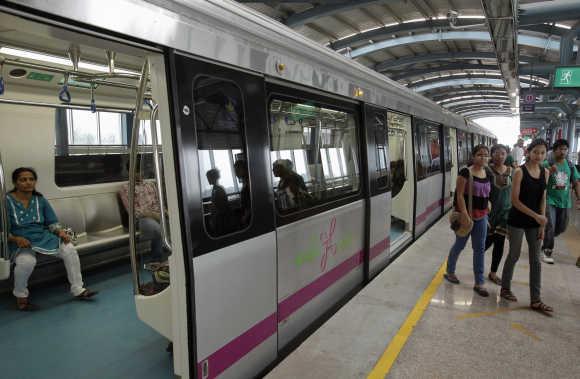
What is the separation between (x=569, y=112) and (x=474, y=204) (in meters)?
23.8

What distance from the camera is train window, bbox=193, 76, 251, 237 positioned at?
2203 millimetres

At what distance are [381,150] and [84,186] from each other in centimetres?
407

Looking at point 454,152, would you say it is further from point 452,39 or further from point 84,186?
point 84,186

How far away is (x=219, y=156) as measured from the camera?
2.33 m

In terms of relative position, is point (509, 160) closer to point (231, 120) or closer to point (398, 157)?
point (398, 157)

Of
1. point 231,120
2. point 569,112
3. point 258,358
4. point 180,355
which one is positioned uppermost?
point 569,112

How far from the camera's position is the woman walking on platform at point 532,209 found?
12.2 ft

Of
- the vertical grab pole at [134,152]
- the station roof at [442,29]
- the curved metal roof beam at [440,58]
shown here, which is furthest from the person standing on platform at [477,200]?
the curved metal roof beam at [440,58]

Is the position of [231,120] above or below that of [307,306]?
above

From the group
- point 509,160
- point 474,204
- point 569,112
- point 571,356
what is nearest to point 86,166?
point 474,204

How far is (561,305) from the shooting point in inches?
156

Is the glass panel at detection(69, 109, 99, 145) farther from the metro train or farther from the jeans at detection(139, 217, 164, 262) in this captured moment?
the jeans at detection(139, 217, 164, 262)

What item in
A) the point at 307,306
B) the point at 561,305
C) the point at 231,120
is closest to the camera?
the point at 231,120

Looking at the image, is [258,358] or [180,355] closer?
[180,355]
